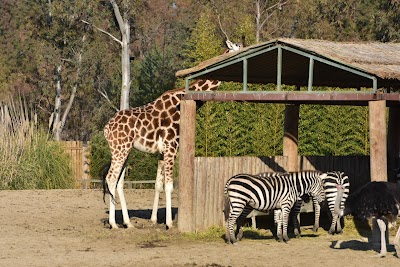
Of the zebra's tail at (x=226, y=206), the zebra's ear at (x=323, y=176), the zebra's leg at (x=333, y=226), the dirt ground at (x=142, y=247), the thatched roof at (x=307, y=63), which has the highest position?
the thatched roof at (x=307, y=63)

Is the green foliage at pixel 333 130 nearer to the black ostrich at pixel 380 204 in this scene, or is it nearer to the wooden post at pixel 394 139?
the wooden post at pixel 394 139

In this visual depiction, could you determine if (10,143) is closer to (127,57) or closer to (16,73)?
(127,57)

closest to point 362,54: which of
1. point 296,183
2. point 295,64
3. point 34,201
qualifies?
point 295,64

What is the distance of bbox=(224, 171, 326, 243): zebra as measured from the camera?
50.0 ft

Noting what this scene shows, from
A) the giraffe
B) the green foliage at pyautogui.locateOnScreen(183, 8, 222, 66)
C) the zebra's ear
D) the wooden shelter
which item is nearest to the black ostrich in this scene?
the wooden shelter

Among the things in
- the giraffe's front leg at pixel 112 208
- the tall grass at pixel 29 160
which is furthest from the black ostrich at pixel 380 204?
the tall grass at pixel 29 160

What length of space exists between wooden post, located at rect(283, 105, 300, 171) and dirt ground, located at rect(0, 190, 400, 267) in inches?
74.0

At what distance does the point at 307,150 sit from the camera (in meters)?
26.2

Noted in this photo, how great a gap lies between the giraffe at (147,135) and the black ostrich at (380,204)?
4.10 metres

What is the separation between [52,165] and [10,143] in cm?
148

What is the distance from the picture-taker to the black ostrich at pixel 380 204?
45.3ft

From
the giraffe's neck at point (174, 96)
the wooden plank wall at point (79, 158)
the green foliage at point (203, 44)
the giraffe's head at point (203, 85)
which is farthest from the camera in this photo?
the green foliage at point (203, 44)

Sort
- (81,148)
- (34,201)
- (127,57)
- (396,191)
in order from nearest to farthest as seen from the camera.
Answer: (396,191)
(34,201)
(81,148)
(127,57)

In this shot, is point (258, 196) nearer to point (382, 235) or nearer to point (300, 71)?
point (382, 235)
